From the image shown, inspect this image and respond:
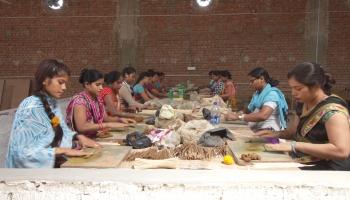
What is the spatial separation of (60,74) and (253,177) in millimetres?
1498

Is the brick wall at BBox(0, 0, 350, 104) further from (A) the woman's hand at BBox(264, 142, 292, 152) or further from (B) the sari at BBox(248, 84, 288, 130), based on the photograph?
(A) the woman's hand at BBox(264, 142, 292, 152)

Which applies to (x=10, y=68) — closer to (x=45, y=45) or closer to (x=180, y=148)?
(x=45, y=45)

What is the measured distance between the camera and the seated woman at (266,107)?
Result: 4566mm

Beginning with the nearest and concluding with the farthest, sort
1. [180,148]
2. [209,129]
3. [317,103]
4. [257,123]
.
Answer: [317,103]
[180,148]
[209,129]
[257,123]

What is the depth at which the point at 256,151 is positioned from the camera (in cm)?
300

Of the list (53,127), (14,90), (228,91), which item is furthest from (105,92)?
(14,90)

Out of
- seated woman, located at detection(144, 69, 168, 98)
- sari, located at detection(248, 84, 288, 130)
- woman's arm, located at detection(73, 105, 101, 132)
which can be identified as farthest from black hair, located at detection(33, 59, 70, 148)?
seated woman, located at detection(144, 69, 168, 98)

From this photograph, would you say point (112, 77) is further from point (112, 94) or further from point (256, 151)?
point (256, 151)

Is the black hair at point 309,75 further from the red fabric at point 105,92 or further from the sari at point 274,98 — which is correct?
the red fabric at point 105,92

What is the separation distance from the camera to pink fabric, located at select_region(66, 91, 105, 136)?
3.79 metres

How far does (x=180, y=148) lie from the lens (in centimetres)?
324

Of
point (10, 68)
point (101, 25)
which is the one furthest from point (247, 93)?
point (10, 68)

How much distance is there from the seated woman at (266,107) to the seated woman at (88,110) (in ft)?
4.91

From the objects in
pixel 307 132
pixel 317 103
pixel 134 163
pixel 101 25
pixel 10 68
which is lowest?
pixel 134 163
